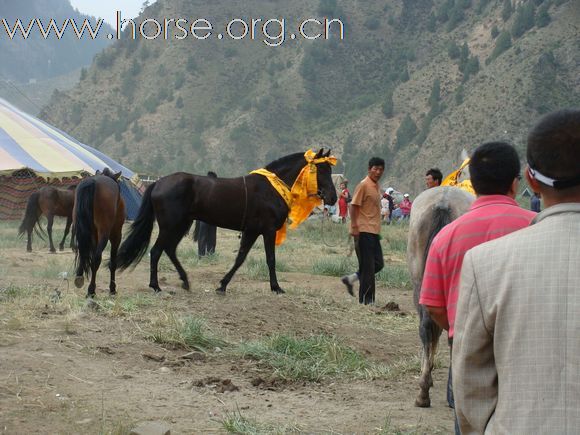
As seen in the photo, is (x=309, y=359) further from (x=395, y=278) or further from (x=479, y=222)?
(x=395, y=278)

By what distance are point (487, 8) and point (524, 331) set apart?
73.0 m

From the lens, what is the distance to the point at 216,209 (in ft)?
36.7

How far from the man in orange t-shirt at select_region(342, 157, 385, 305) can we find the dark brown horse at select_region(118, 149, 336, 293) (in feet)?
4.28

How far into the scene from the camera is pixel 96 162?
85.7 feet

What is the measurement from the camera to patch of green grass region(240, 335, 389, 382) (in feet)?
21.2

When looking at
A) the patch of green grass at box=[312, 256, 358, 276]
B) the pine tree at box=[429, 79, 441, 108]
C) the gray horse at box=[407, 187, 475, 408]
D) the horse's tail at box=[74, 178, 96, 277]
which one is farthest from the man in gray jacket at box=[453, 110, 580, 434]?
the pine tree at box=[429, 79, 441, 108]

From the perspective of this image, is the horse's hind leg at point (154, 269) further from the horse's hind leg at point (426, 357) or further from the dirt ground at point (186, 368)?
the horse's hind leg at point (426, 357)

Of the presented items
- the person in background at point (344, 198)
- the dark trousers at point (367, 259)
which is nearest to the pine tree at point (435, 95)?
the person in background at point (344, 198)

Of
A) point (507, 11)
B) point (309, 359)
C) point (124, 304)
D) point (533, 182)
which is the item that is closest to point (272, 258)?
point (124, 304)

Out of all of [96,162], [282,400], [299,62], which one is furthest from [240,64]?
[282,400]

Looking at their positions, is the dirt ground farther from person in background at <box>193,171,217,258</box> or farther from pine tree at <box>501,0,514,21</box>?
pine tree at <box>501,0,514,21</box>

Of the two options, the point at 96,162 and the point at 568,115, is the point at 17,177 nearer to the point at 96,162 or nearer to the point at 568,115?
the point at 96,162

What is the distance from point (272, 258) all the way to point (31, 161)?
49.7ft

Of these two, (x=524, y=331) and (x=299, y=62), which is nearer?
A: (x=524, y=331)
